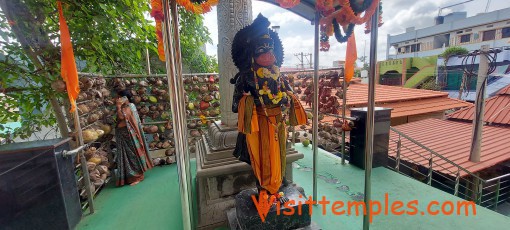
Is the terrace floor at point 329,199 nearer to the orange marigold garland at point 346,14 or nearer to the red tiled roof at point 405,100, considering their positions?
the orange marigold garland at point 346,14

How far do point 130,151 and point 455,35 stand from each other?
2697 cm

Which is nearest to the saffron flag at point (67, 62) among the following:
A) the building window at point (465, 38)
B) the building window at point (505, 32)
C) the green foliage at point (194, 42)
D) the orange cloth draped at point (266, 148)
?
the orange cloth draped at point (266, 148)

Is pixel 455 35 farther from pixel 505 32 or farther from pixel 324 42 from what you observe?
pixel 324 42

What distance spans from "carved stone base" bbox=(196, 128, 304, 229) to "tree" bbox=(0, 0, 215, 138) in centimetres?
229

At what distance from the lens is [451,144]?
642 cm

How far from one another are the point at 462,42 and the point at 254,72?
84.8 feet

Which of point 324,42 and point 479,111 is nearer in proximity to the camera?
point 324,42

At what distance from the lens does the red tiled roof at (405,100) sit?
881 centimetres

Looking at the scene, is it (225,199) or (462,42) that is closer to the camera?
(225,199)

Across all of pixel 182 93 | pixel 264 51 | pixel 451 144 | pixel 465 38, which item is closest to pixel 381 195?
pixel 264 51

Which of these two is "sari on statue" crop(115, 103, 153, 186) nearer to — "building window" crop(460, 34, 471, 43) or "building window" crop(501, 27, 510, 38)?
"building window" crop(501, 27, 510, 38)

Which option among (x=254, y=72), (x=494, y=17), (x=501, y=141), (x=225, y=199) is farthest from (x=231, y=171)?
(x=494, y=17)

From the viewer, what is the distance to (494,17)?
16766 mm

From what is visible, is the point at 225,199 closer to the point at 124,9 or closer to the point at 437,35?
the point at 124,9
